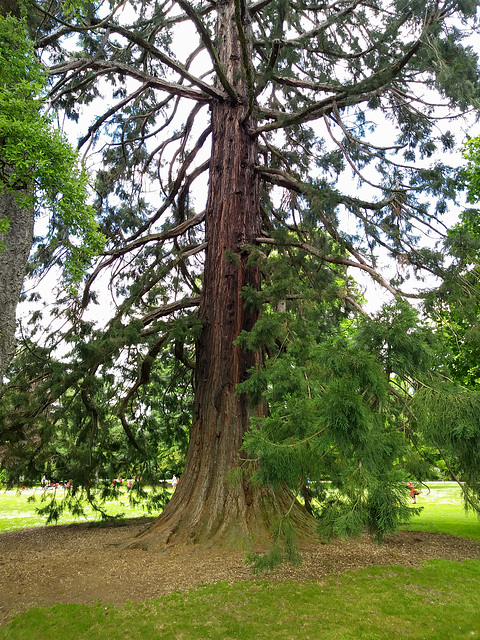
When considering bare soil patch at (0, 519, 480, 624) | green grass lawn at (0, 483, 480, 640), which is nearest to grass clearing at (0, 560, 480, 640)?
green grass lawn at (0, 483, 480, 640)

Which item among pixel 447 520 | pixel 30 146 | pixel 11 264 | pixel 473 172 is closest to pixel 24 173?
pixel 30 146

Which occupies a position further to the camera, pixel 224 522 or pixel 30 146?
pixel 224 522

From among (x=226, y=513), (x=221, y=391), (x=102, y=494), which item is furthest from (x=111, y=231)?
(x=226, y=513)

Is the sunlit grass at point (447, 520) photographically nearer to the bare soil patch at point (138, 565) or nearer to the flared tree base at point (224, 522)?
the bare soil patch at point (138, 565)

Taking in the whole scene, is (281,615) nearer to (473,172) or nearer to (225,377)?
(225,377)

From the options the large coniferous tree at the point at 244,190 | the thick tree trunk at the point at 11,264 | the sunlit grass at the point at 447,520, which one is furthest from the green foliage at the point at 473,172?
the thick tree trunk at the point at 11,264

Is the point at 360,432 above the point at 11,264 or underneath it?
underneath

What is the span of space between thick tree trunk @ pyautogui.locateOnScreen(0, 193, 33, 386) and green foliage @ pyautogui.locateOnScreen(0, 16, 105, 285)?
0.22 metres

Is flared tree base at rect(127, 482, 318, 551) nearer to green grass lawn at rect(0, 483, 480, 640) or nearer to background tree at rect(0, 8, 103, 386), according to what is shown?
green grass lawn at rect(0, 483, 480, 640)

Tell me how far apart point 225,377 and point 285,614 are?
3.07m

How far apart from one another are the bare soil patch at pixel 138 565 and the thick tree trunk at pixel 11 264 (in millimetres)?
2064

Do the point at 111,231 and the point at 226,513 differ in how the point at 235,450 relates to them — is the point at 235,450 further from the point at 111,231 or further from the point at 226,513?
the point at 111,231

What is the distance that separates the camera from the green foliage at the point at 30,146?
3.70 meters

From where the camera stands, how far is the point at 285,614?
3510mm
